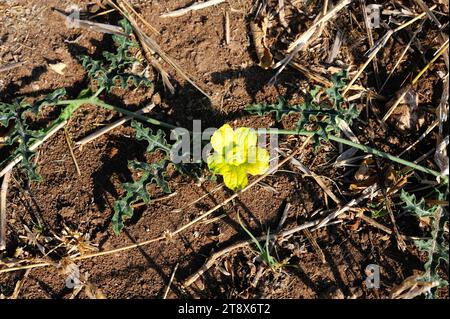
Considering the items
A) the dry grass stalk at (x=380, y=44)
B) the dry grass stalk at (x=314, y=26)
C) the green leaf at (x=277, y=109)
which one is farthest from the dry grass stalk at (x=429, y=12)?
the green leaf at (x=277, y=109)

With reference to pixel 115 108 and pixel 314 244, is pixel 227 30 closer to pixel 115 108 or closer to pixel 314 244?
pixel 115 108

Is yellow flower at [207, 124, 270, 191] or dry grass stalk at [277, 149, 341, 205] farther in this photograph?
dry grass stalk at [277, 149, 341, 205]

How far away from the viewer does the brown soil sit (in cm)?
338

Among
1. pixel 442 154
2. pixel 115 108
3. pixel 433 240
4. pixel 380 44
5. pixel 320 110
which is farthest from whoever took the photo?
pixel 380 44

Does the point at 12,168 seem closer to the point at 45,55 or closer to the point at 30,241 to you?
the point at 30,241

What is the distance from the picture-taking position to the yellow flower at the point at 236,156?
11.0ft

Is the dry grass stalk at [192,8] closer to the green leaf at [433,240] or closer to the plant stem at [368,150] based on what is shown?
the plant stem at [368,150]

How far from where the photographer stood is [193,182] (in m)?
3.54

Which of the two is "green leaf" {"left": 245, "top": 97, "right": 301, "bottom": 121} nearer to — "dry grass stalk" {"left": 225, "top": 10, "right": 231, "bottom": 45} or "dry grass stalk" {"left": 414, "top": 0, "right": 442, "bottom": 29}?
"dry grass stalk" {"left": 225, "top": 10, "right": 231, "bottom": 45}

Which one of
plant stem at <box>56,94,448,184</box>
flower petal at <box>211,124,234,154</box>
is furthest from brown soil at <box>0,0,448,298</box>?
flower petal at <box>211,124,234,154</box>

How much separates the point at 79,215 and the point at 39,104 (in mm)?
677

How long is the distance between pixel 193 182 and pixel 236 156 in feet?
1.11

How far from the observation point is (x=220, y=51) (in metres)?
3.72

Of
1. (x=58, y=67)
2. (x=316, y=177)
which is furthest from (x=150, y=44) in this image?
(x=316, y=177)
